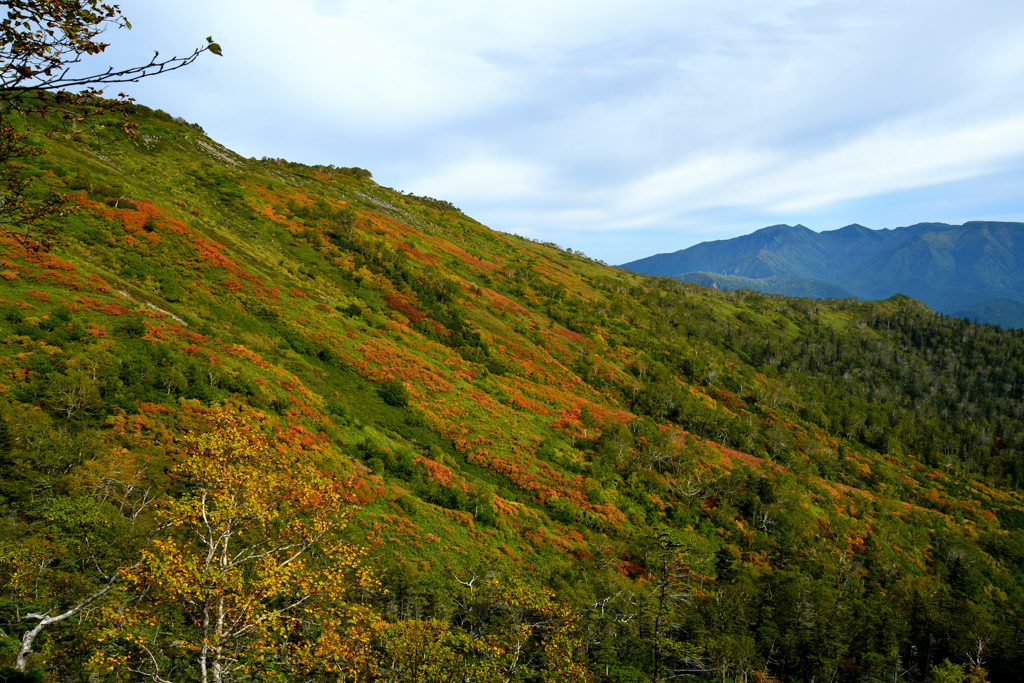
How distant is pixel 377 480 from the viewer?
3075cm

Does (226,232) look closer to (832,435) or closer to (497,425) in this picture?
(497,425)

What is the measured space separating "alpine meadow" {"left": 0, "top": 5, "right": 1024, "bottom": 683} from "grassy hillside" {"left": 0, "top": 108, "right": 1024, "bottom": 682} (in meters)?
0.23

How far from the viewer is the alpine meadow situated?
1252 cm

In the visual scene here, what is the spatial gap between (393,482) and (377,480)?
7.48 ft

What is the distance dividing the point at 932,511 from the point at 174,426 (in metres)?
113

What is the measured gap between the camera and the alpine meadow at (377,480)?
12.5 m

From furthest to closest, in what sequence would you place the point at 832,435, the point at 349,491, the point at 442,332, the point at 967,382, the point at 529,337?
1. the point at 967,382
2. the point at 832,435
3. the point at 529,337
4. the point at 442,332
5. the point at 349,491

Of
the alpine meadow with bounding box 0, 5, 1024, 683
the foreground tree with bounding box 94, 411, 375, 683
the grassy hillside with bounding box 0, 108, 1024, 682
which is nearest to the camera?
the foreground tree with bounding box 94, 411, 375, 683

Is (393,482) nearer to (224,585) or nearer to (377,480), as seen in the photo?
(377,480)

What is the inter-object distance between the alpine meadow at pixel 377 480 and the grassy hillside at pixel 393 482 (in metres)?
0.23

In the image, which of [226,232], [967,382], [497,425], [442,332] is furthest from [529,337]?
[967,382]

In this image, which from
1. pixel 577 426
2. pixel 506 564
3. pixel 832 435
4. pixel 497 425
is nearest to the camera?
pixel 506 564

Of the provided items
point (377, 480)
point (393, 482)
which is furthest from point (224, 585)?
point (393, 482)

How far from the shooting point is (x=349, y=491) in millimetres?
26609
